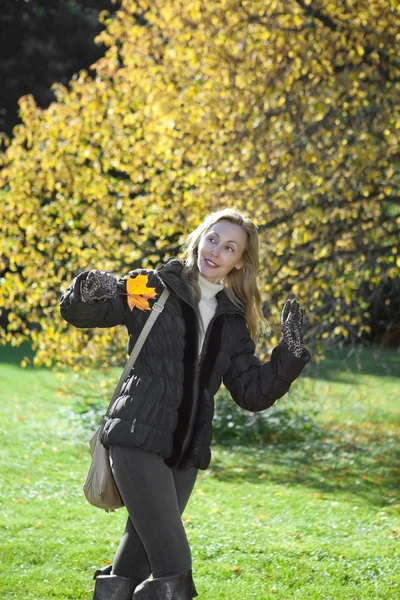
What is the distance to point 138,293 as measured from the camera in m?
3.09

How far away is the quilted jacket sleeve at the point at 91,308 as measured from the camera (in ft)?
9.84

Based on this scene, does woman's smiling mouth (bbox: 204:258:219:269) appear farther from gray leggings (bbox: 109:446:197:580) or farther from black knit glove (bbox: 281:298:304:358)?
gray leggings (bbox: 109:446:197:580)

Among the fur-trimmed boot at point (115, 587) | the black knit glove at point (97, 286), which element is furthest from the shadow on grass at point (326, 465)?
the black knit glove at point (97, 286)

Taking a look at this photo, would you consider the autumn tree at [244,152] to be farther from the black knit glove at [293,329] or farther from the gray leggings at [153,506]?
the gray leggings at [153,506]

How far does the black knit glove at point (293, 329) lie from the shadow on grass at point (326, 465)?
4.43 metres

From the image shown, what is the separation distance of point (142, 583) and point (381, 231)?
6.02 meters

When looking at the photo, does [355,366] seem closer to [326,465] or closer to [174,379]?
[326,465]

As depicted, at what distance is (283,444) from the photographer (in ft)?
33.4

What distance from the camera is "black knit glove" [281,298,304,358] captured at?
3197 mm

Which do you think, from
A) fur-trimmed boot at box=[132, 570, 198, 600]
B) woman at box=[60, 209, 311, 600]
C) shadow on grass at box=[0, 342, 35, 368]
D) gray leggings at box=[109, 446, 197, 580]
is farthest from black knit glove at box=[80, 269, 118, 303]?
shadow on grass at box=[0, 342, 35, 368]

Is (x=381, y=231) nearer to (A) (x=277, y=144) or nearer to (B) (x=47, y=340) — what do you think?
(A) (x=277, y=144)

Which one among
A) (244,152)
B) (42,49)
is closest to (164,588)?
(244,152)

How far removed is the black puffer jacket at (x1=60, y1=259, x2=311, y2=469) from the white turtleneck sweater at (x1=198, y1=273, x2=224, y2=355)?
32 mm

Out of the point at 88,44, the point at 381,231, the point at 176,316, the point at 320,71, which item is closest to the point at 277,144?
the point at 320,71
